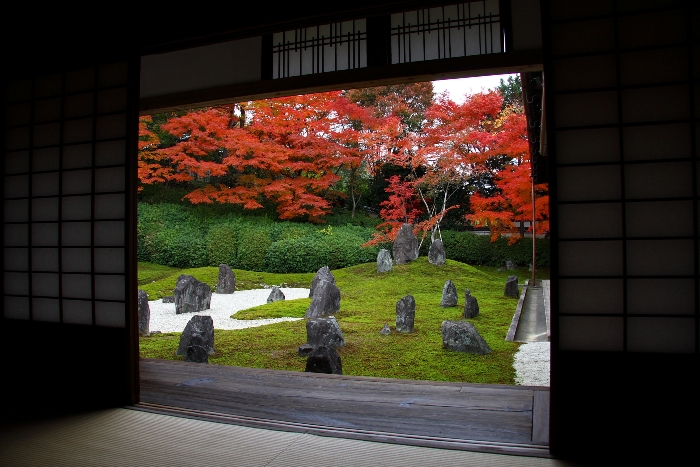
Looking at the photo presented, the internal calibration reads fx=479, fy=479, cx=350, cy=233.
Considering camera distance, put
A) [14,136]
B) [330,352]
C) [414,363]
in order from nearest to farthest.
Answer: [14,136] → [330,352] → [414,363]

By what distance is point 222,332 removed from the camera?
6.48 meters

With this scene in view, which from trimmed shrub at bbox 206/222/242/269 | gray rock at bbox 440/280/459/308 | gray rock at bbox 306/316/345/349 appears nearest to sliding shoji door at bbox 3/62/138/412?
gray rock at bbox 306/316/345/349

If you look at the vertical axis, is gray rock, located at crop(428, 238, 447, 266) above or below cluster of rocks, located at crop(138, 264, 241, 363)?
above

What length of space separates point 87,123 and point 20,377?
1.68m

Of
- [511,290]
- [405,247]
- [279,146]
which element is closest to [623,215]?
[511,290]

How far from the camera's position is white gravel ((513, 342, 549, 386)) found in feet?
14.1

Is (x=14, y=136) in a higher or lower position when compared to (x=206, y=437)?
higher

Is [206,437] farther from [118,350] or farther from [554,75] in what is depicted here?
[554,75]

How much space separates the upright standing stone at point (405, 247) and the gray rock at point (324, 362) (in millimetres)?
7515

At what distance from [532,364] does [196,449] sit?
12.2 feet

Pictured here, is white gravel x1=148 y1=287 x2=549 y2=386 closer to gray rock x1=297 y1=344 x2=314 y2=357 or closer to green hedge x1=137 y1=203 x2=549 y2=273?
gray rock x1=297 y1=344 x2=314 y2=357

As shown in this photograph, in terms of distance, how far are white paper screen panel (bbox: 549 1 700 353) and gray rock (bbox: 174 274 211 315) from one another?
22.5ft

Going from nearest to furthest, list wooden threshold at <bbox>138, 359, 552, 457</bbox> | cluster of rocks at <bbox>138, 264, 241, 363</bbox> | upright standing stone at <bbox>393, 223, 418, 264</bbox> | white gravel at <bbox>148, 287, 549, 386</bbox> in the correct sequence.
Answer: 1. wooden threshold at <bbox>138, 359, 552, 457</bbox>
2. white gravel at <bbox>148, 287, 549, 386</bbox>
3. cluster of rocks at <bbox>138, 264, 241, 363</bbox>
4. upright standing stone at <bbox>393, 223, 418, 264</bbox>

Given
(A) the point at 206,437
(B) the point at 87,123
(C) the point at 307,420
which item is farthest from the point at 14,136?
(C) the point at 307,420
